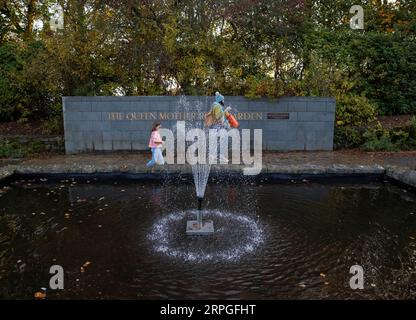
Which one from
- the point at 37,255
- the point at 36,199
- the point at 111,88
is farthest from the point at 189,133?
the point at 37,255

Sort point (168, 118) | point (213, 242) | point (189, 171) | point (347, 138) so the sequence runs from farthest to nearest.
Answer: point (347, 138), point (168, 118), point (189, 171), point (213, 242)

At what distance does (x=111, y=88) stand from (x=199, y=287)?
31.3 ft

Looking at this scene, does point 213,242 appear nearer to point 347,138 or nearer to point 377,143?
point 377,143

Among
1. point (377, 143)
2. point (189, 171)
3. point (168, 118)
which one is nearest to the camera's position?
point (189, 171)

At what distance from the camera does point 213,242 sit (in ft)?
21.1

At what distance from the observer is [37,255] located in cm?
599

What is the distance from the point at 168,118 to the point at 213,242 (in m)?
6.86

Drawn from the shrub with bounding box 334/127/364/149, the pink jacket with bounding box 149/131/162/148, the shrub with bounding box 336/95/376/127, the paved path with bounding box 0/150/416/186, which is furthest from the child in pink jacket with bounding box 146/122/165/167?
the shrub with bounding box 336/95/376/127

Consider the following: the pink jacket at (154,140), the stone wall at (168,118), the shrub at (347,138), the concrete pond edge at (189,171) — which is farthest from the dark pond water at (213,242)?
the shrub at (347,138)

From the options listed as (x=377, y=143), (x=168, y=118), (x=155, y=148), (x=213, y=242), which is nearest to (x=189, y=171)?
(x=155, y=148)

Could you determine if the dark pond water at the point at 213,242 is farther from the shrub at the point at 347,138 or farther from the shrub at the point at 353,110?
the shrub at the point at 353,110

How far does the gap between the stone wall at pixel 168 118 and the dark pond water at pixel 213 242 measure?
3403 millimetres

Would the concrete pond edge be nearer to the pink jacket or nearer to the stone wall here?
the pink jacket

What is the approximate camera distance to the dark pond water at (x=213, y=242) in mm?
5098
